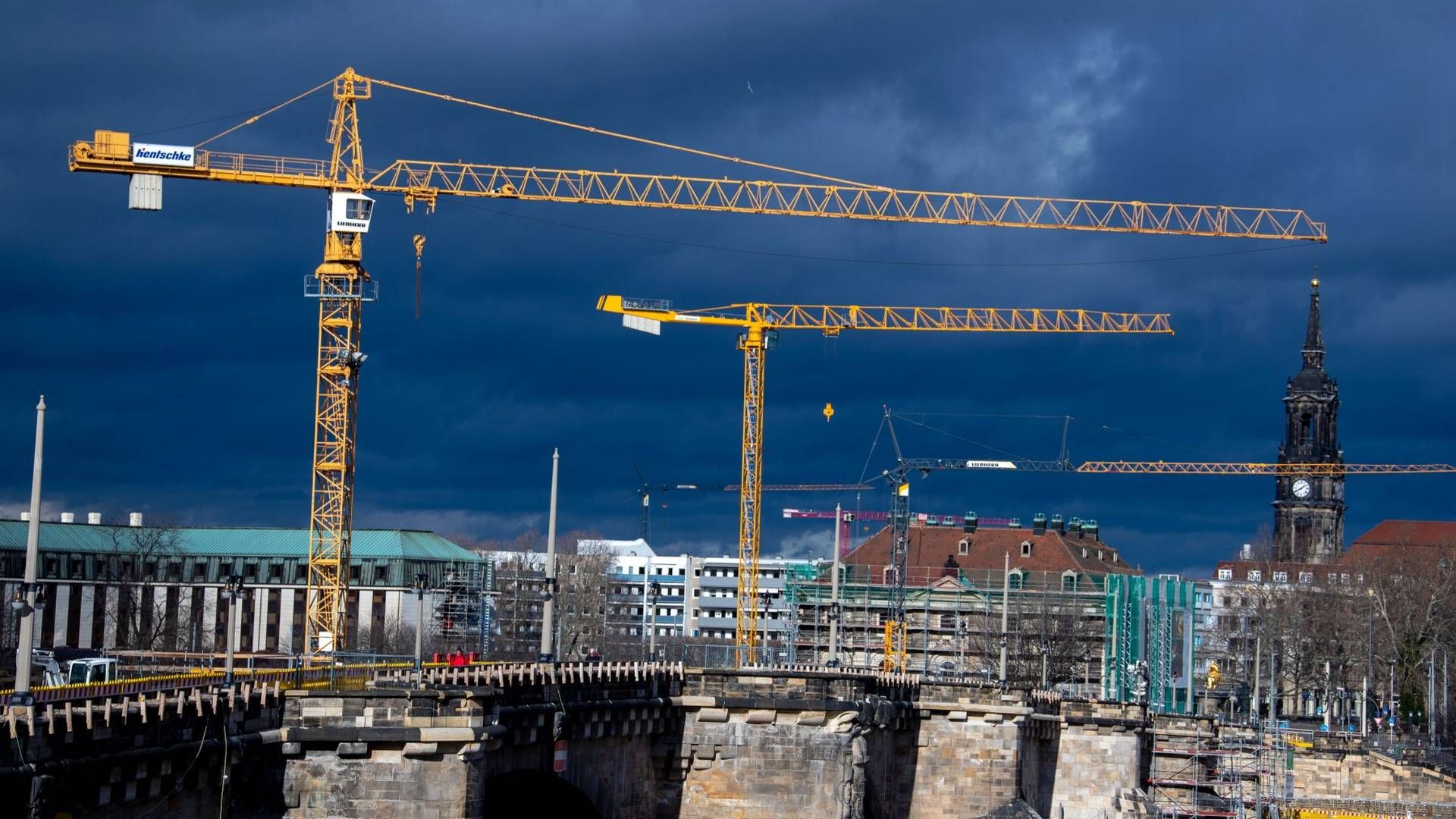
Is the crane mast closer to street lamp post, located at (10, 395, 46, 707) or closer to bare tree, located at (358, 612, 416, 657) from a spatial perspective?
bare tree, located at (358, 612, 416, 657)

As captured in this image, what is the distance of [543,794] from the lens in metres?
45.1

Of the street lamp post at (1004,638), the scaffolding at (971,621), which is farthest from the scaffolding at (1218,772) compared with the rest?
the scaffolding at (971,621)

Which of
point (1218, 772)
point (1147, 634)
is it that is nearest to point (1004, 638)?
point (1218, 772)

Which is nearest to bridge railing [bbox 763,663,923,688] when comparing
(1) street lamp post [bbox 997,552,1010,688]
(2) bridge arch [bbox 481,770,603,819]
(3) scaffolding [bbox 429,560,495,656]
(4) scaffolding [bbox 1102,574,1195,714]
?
(1) street lamp post [bbox 997,552,1010,688]

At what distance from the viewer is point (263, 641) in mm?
164625

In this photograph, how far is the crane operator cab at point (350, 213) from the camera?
88250mm

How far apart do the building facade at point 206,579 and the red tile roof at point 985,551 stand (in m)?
34.0

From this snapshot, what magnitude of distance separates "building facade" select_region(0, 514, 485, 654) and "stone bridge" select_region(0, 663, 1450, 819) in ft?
182

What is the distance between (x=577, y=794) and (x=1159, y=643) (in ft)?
306

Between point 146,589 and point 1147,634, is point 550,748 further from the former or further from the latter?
point 1147,634

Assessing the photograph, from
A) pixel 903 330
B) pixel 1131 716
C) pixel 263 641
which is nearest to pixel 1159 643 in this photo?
pixel 903 330

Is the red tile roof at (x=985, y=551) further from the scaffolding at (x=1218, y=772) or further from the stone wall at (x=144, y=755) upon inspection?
the stone wall at (x=144, y=755)

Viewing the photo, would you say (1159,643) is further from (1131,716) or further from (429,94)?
(429,94)

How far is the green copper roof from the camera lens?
544 feet
